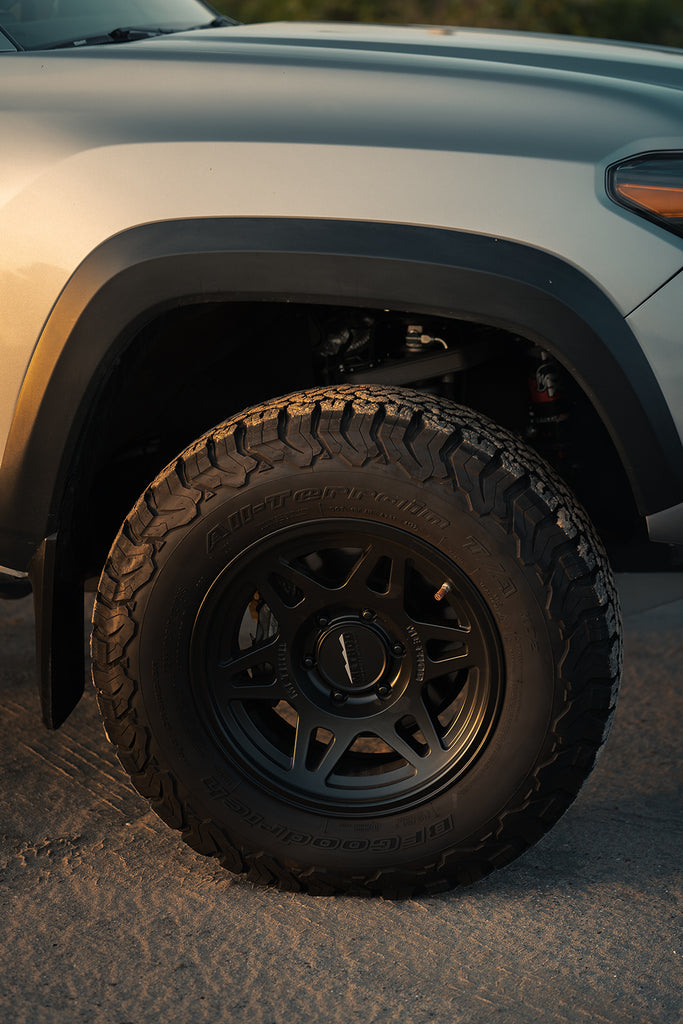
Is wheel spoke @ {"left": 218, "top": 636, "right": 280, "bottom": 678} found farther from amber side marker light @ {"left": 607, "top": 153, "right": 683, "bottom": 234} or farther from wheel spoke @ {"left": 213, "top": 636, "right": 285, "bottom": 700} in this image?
amber side marker light @ {"left": 607, "top": 153, "right": 683, "bottom": 234}

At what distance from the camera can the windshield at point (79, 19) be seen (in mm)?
2516

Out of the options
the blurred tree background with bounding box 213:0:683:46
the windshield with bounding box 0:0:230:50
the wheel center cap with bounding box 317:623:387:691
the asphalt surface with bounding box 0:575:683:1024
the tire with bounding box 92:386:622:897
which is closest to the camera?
the asphalt surface with bounding box 0:575:683:1024

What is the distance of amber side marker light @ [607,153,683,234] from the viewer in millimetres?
2006

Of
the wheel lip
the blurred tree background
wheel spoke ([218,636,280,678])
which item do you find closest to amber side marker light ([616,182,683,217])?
the wheel lip

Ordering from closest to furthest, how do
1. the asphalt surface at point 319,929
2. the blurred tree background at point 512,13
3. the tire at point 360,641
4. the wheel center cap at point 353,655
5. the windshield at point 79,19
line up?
the asphalt surface at point 319,929, the tire at point 360,641, the wheel center cap at point 353,655, the windshield at point 79,19, the blurred tree background at point 512,13

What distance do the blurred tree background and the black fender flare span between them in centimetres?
813

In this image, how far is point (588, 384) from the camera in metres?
2.04

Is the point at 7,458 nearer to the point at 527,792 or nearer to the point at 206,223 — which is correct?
the point at 206,223

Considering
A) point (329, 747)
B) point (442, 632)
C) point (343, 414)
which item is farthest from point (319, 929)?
point (343, 414)

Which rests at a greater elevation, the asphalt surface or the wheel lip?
the wheel lip

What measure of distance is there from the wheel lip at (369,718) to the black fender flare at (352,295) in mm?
400

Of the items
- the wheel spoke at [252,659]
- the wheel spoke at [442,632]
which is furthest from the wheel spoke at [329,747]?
the wheel spoke at [442,632]

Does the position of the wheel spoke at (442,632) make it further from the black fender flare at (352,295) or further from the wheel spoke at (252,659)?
the black fender flare at (352,295)

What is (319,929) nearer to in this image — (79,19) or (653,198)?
(653,198)
